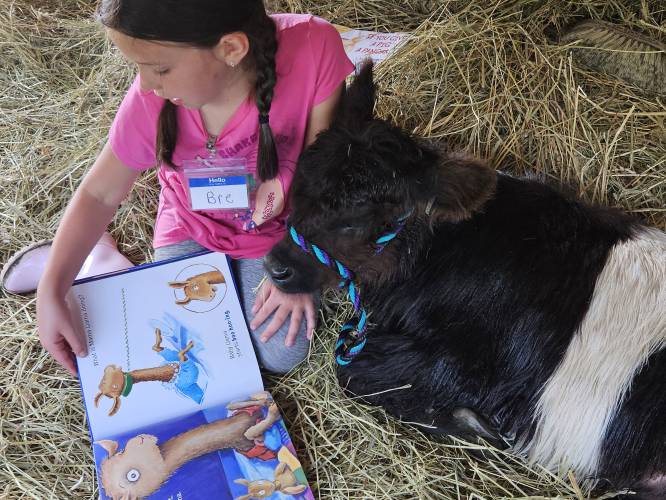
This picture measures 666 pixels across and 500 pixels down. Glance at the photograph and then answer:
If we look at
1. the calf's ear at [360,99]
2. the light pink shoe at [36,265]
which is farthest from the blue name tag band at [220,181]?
the light pink shoe at [36,265]

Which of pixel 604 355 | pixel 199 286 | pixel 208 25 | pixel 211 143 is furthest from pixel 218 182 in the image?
pixel 604 355

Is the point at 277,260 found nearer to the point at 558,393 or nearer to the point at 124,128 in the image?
the point at 124,128

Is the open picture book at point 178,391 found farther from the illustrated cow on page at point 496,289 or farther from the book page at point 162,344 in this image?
the illustrated cow on page at point 496,289

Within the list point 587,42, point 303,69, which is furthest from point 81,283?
point 587,42

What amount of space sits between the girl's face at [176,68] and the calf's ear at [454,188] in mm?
618

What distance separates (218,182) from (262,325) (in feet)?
1.79

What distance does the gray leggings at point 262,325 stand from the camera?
6.81ft

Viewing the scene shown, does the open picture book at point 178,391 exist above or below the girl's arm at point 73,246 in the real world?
Answer: below

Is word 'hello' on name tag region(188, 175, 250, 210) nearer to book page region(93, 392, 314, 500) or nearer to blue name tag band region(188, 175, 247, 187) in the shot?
blue name tag band region(188, 175, 247, 187)

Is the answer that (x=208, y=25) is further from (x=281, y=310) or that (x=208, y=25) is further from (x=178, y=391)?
(x=178, y=391)

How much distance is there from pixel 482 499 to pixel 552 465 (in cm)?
23

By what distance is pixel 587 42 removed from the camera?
254 cm

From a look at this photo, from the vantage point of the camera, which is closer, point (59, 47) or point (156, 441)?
point (156, 441)

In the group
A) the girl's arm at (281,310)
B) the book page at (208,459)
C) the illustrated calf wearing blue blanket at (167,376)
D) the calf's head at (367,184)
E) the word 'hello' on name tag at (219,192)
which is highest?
the calf's head at (367,184)
